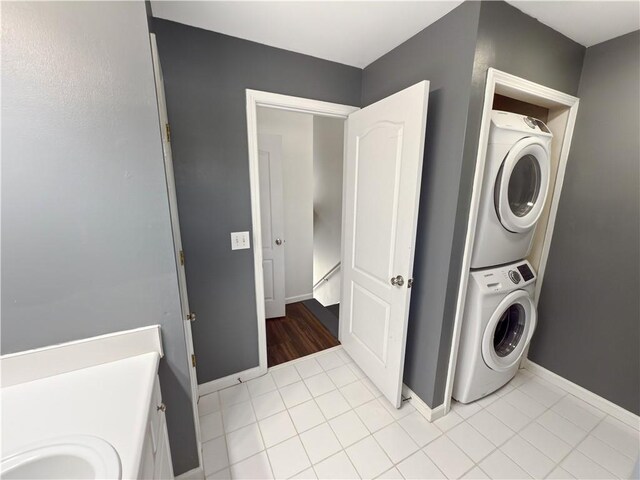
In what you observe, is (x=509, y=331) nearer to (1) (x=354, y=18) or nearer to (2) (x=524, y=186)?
(2) (x=524, y=186)

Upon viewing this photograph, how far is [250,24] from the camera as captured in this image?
1375 mm

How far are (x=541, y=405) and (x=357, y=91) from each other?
2538mm

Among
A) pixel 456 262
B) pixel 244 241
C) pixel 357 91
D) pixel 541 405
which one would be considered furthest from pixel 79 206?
pixel 541 405

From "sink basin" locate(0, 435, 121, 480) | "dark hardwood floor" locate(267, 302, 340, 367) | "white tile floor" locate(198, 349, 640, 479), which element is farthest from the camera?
"dark hardwood floor" locate(267, 302, 340, 367)

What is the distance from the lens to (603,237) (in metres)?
1.57

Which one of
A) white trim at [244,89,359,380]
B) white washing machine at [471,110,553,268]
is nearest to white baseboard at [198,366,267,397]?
white trim at [244,89,359,380]

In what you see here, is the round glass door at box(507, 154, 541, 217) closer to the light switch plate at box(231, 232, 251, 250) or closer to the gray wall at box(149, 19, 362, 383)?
the gray wall at box(149, 19, 362, 383)

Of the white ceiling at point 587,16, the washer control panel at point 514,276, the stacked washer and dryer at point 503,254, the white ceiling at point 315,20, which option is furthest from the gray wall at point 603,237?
the white ceiling at point 315,20

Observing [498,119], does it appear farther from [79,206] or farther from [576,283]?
[79,206]

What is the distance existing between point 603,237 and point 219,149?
95.0 inches

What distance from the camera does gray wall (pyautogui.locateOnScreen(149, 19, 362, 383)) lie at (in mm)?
1436

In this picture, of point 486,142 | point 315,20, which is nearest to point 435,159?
point 486,142

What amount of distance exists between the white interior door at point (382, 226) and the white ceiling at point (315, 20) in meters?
0.35

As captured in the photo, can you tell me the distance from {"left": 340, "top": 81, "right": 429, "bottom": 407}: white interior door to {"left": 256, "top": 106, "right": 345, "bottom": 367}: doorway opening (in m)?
A: 0.62
